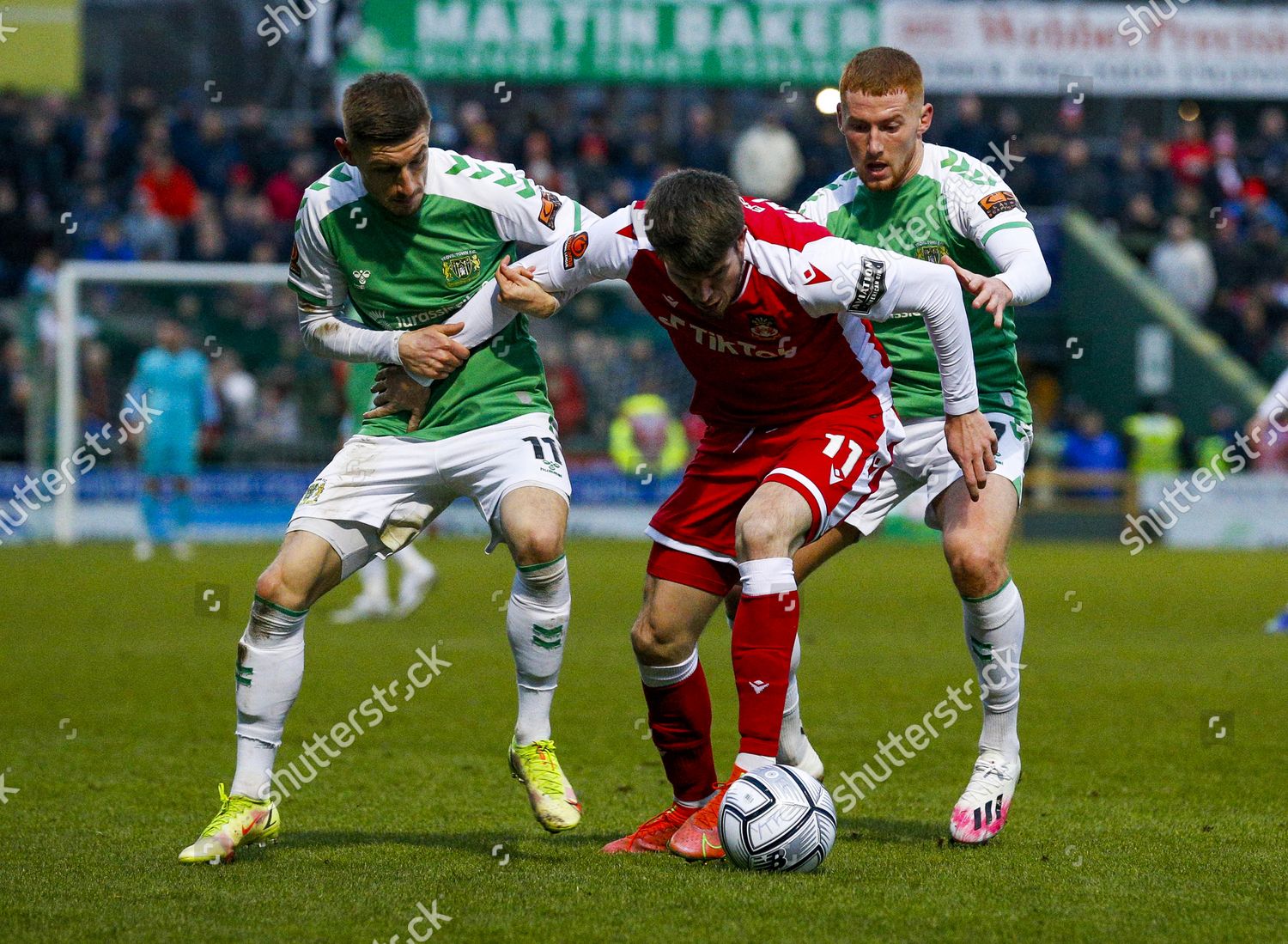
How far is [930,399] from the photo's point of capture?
19.3 feet

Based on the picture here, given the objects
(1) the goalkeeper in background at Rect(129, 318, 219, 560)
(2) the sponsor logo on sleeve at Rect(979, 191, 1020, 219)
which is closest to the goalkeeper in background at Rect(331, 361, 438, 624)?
(1) the goalkeeper in background at Rect(129, 318, 219, 560)

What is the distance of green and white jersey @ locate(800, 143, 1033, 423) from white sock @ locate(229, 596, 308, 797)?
2.15m

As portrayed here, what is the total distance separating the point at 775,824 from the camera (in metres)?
4.75

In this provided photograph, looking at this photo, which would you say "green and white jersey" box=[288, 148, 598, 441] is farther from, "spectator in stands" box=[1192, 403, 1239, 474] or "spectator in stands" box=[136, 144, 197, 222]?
"spectator in stands" box=[1192, 403, 1239, 474]

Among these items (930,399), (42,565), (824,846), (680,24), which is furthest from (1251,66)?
(824,846)

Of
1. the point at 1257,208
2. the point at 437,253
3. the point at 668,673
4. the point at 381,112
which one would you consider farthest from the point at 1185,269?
the point at 381,112

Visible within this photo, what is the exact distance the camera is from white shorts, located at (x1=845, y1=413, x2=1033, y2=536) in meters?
5.76

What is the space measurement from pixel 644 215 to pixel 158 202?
18.2m

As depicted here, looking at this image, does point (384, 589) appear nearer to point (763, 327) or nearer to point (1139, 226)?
point (763, 327)

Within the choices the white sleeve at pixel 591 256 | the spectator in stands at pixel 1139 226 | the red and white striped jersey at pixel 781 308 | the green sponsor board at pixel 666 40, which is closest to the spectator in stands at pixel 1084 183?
the spectator in stands at pixel 1139 226

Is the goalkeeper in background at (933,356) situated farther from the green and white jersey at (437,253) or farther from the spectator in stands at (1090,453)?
the spectator in stands at (1090,453)

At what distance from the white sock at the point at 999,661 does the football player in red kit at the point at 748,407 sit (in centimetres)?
52

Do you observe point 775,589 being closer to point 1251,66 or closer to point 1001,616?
point 1001,616

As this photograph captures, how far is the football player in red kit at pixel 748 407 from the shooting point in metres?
4.95
